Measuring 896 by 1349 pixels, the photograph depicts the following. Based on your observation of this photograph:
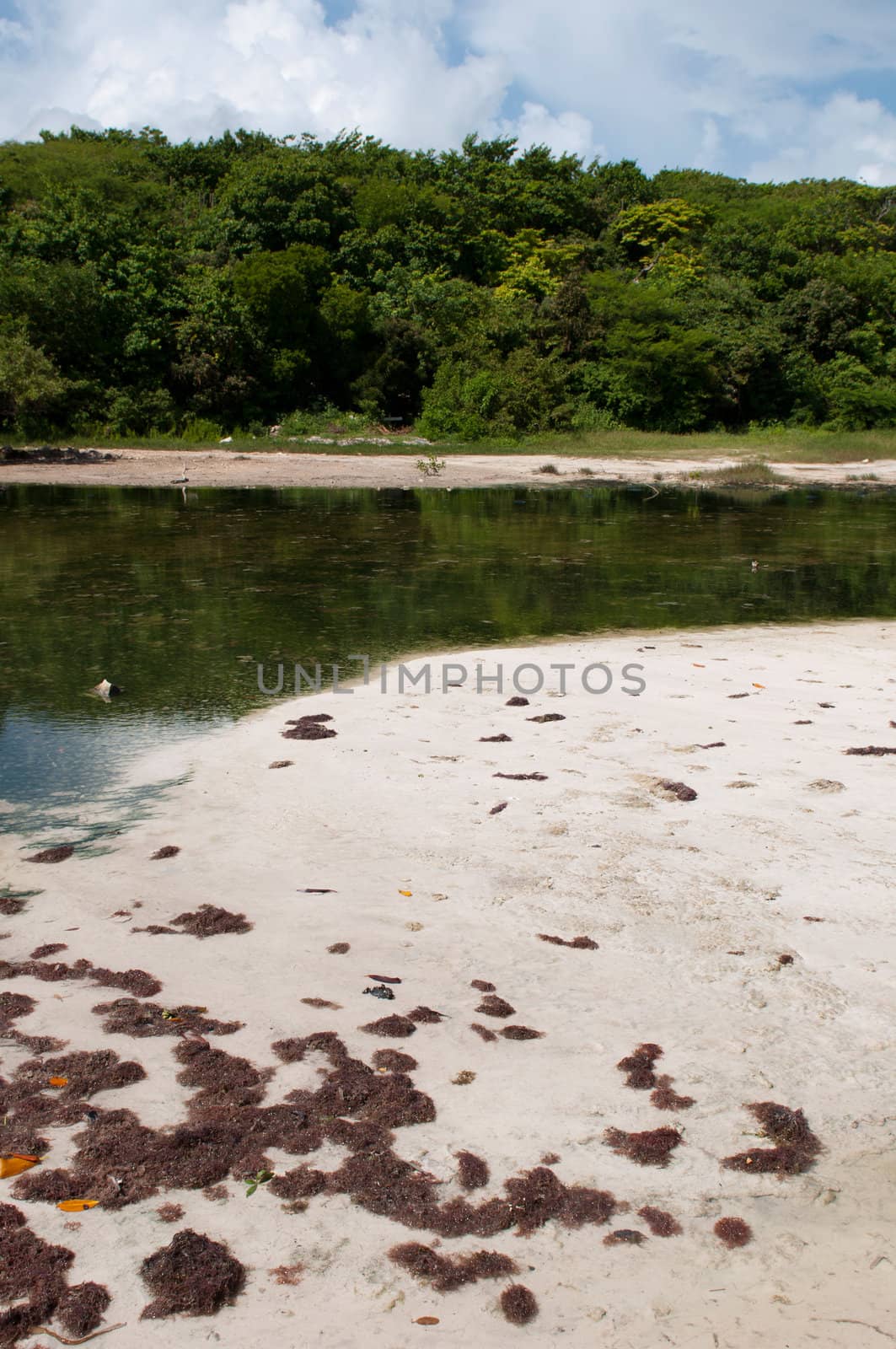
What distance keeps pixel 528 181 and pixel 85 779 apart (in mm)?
67775

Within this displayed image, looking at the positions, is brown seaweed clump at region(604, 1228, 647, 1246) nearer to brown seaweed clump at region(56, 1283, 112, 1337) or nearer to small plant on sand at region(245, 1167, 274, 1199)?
small plant on sand at region(245, 1167, 274, 1199)

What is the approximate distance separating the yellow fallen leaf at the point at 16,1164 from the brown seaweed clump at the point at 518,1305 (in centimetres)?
155

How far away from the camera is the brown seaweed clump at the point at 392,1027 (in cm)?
436

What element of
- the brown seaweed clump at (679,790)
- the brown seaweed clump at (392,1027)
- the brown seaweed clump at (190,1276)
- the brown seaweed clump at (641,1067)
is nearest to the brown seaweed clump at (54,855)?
the brown seaweed clump at (392,1027)

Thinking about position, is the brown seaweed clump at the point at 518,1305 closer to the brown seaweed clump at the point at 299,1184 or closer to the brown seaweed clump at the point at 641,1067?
the brown seaweed clump at the point at 299,1184

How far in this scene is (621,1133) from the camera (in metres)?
3.79

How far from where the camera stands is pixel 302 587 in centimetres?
1515

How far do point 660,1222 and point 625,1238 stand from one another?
14cm

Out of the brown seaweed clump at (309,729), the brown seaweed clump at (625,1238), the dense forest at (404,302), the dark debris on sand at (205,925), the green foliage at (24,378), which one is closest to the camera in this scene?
the brown seaweed clump at (625,1238)

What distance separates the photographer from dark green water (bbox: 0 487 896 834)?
30.5ft

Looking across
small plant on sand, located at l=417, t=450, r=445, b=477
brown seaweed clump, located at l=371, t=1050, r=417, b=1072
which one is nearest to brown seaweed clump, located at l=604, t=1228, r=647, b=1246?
brown seaweed clump, located at l=371, t=1050, r=417, b=1072

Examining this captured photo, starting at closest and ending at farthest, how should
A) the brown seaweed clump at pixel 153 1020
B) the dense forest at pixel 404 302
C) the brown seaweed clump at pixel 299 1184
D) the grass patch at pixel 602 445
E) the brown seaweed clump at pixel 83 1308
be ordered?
1. the brown seaweed clump at pixel 83 1308
2. the brown seaweed clump at pixel 299 1184
3. the brown seaweed clump at pixel 153 1020
4. the grass patch at pixel 602 445
5. the dense forest at pixel 404 302

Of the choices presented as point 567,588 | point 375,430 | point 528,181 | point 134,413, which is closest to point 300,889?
point 567,588

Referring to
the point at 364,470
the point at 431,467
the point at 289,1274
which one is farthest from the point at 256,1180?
the point at 364,470
